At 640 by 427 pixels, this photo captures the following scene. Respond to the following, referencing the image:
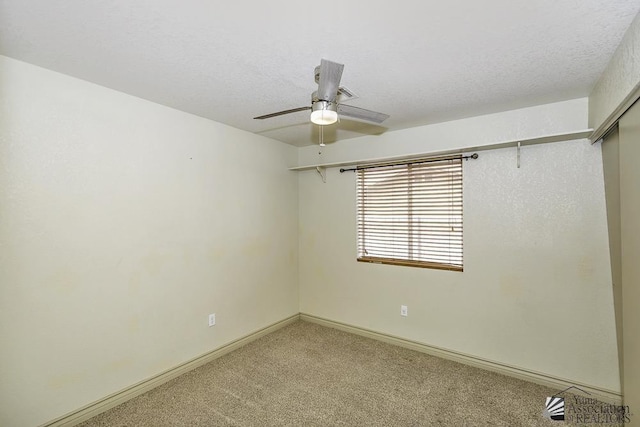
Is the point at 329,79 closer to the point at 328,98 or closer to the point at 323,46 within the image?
the point at 328,98

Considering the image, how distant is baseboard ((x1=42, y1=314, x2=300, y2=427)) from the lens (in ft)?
7.30

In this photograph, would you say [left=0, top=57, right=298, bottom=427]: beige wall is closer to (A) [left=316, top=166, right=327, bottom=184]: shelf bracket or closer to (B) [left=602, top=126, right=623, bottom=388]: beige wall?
(A) [left=316, top=166, right=327, bottom=184]: shelf bracket

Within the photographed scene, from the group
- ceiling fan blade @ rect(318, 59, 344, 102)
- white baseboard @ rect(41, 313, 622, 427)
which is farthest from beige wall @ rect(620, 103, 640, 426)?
ceiling fan blade @ rect(318, 59, 344, 102)

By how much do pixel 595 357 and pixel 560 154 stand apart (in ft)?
5.60

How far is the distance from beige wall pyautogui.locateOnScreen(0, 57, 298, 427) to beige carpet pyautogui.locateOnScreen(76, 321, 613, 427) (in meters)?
0.33

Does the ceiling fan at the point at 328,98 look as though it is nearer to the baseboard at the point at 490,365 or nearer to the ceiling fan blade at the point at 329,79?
the ceiling fan blade at the point at 329,79

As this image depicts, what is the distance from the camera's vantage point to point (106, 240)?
2443 millimetres

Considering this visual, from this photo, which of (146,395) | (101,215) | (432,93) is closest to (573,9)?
(432,93)

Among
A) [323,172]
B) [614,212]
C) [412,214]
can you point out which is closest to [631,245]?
[614,212]

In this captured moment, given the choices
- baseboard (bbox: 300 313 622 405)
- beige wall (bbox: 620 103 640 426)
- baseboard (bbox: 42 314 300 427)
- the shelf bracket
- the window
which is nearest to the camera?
beige wall (bbox: 620 103 640 426)

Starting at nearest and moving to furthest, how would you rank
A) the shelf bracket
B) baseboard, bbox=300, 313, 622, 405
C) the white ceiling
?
the white ceiling < baseboard, bbox=300, 313, 622, 405 < the shelf bracket

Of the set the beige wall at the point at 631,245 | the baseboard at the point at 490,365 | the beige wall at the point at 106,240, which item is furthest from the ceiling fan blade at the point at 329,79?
the baseboard at the point at 490,365

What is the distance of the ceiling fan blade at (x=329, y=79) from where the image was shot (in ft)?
5.07

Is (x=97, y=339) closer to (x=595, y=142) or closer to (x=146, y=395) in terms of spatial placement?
(x=146, y=395)
